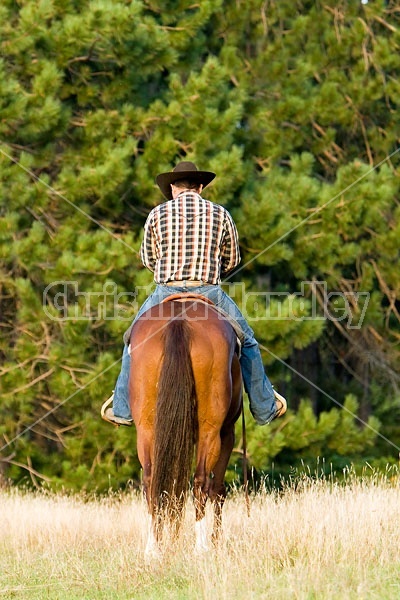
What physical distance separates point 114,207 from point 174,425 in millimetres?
8042

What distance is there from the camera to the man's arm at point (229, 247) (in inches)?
256

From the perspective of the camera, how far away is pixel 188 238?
6.33 meters

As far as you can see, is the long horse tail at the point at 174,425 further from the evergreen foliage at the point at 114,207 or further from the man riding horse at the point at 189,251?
the evergreen foliage at the point at 114,207

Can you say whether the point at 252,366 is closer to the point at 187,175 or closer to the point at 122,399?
the point at 122,399

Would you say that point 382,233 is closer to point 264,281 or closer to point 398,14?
point 264,281

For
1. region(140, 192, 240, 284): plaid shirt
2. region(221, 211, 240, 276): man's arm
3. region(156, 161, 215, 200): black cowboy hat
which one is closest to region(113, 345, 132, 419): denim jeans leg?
region(140, 192, 240, 284): plaid shirt

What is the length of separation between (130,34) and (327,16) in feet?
18.7

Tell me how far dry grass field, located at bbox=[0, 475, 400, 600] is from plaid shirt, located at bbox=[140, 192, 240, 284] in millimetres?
1625

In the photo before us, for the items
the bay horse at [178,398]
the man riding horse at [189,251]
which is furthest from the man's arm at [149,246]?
the bay horse at [178,398]

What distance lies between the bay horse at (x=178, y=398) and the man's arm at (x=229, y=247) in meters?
0.64

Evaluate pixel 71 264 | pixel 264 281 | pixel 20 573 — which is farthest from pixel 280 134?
pixel 20 573

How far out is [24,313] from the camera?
41.5ft

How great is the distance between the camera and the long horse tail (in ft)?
18.5

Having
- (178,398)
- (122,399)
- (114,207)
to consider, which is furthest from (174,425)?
(114,207)
